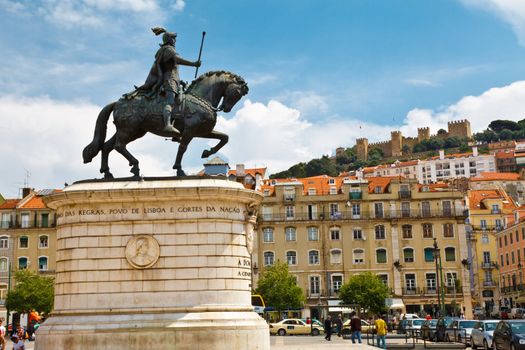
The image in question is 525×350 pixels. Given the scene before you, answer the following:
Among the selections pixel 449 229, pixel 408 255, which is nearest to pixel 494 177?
pixel 449 229

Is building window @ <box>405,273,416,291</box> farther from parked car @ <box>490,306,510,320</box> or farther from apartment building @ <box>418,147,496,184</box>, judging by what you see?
apartment building @ <box>418,147,496,184</box>

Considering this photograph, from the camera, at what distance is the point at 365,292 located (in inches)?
2436

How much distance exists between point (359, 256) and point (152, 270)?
171 feet

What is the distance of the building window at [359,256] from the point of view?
226 ft

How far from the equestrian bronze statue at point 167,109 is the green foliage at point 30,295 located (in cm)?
4339

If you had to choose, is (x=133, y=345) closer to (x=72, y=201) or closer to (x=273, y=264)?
A: (x=72, y=201)

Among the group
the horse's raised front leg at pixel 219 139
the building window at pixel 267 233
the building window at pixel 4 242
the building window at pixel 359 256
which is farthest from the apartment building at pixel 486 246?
the horse's raised front leg at pixel 219 139

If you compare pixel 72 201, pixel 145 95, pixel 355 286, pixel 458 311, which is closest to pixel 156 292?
pixel 72 201

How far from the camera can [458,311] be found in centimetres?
6800

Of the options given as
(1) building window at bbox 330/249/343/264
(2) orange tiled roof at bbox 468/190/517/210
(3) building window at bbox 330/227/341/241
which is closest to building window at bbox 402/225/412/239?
(3) building window at bbox 330/227/341/241

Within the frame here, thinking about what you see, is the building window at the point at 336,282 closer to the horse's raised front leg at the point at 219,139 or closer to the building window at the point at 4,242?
the building window at the point at 4,242

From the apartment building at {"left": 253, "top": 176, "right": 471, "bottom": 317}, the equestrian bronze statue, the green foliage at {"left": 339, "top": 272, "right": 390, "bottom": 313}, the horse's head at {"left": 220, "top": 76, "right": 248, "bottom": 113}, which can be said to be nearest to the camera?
the equestrian bronze statue

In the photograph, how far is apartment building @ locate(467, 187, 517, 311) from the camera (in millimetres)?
87188

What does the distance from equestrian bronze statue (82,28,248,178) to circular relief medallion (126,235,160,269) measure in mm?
2248
